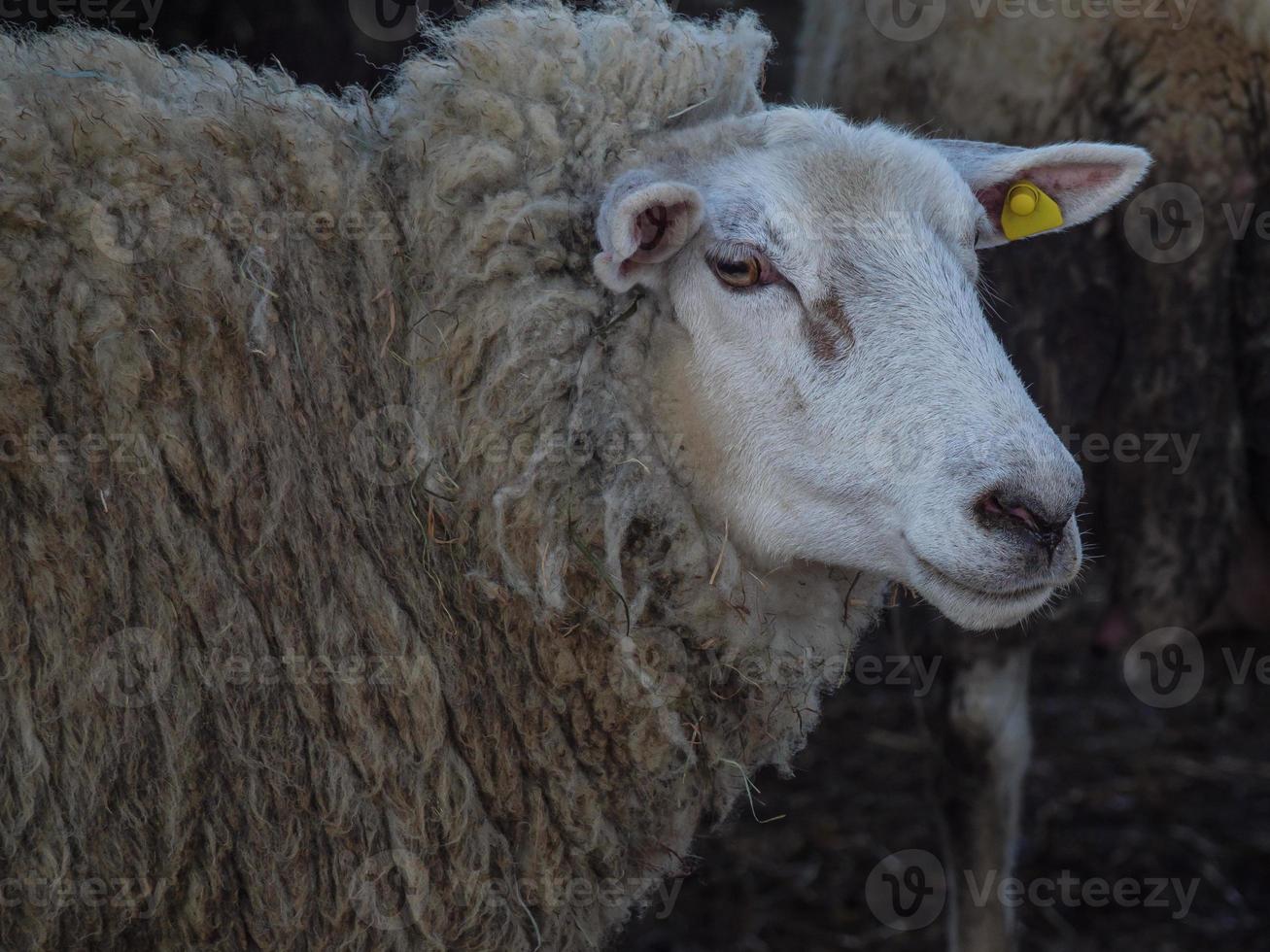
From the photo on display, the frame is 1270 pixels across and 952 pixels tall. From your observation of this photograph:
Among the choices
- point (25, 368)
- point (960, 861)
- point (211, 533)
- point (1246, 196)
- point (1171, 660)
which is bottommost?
point (960, 861)

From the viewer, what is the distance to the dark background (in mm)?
3898

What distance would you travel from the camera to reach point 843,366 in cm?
202

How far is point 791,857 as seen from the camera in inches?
→ 169

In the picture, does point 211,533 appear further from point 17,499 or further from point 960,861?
point 960,861

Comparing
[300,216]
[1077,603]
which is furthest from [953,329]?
[1077,603]

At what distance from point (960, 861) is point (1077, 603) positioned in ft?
9.46
